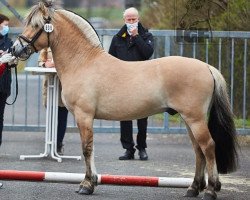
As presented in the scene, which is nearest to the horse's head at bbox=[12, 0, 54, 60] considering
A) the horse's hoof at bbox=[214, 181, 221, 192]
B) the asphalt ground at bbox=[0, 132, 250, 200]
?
the asphalt ground at bbox=[0, 132, 250, 200]

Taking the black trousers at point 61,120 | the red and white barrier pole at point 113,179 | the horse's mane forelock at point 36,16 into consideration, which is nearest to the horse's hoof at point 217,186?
the red and white barrier pole at point 113,179

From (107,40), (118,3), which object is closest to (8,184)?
(107,40)

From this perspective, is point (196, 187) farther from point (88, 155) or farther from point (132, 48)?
point (132, 48)

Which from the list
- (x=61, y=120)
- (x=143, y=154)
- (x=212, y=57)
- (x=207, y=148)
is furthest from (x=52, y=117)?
(x=212, y=57)

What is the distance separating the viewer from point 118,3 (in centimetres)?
2275

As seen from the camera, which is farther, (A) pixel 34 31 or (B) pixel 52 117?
(B) pixel 52 117

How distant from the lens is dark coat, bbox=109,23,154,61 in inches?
520

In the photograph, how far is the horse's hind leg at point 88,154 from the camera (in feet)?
34.7

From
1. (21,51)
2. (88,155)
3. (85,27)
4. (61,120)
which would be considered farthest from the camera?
(61,120)

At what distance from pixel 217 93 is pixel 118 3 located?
41.5 feet

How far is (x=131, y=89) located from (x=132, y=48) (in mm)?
2874

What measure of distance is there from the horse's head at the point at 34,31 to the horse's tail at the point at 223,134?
2052 mm

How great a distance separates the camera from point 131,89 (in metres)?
10.6

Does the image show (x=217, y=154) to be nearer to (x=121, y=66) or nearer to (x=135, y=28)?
(x=121, y=66)
